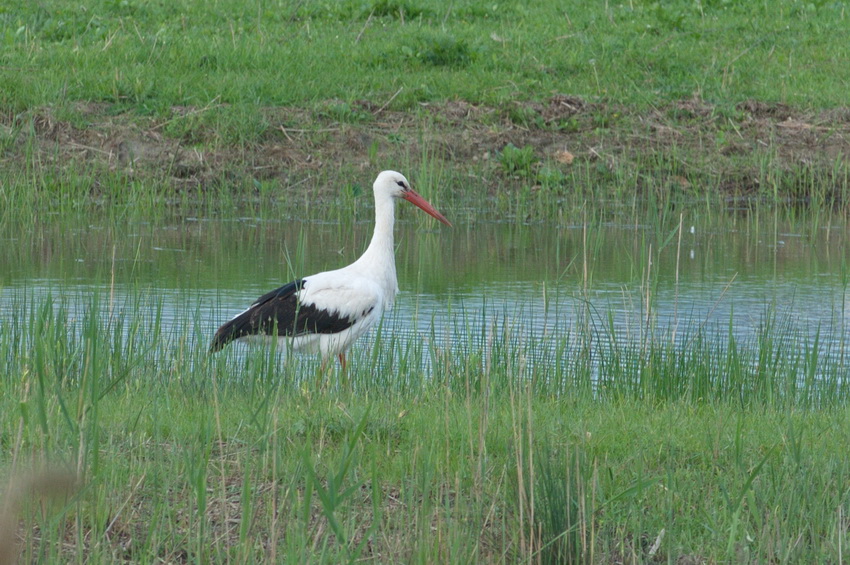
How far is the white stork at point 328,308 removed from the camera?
23.2 ft

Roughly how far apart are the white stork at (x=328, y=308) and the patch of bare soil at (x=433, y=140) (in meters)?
5.10

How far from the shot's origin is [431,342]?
247 inches

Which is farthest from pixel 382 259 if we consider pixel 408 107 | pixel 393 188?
pixel 408 107

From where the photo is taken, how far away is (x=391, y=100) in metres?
14.5

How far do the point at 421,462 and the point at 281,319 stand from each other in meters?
3.40

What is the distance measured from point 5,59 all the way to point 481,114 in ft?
17.5

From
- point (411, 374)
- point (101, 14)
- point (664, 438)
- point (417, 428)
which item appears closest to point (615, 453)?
point (664, 438)

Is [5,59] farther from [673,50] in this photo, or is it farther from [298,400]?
[298,400]

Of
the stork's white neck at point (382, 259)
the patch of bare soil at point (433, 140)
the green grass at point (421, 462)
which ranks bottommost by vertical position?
the green grass at point (421, 462)

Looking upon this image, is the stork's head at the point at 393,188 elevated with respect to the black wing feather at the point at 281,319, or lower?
elevated

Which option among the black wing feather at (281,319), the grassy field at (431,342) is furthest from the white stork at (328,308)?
the grassy field at (431,342)

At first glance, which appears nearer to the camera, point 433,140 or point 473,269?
point 473,269

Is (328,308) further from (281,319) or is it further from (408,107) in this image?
(408,107)

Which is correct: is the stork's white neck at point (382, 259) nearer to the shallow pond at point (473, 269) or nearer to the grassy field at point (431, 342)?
the shallow pond at point (473, 269)
